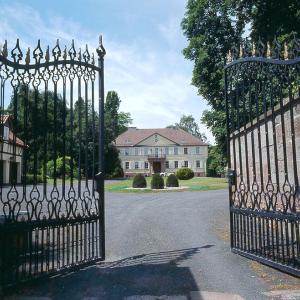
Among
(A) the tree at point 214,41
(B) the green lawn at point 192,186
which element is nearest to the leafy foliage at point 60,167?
(A) the tree at point 214,41

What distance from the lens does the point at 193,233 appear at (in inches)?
318

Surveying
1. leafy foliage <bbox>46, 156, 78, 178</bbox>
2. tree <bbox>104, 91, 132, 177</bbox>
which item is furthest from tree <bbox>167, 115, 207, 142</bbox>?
leafy foliage <bbox>46, 156, 78, 178</bbox>

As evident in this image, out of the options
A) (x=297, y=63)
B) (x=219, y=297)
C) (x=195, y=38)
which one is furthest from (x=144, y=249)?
(x=195, y=38)

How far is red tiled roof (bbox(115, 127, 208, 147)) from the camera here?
6794 cm

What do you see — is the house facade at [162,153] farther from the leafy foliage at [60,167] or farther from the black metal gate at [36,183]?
the black metal gate at [36,183]

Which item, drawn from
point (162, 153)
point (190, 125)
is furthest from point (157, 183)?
point (190, 125)

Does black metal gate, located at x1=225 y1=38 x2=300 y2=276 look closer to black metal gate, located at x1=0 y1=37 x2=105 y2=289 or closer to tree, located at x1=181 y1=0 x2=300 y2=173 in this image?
black metal gate, located at x1=0 y1=37 x2=105 y2=289

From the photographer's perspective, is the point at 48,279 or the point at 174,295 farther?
the point at 48,279

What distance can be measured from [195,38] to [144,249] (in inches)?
682

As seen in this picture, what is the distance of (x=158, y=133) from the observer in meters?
68.1

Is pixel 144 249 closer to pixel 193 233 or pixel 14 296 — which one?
pixel 193 233

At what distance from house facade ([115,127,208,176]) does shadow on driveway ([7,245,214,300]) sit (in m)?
60.6

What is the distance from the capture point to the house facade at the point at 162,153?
6725 centimetres

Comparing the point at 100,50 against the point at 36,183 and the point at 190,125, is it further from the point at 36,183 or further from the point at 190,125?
the point at 190,125
